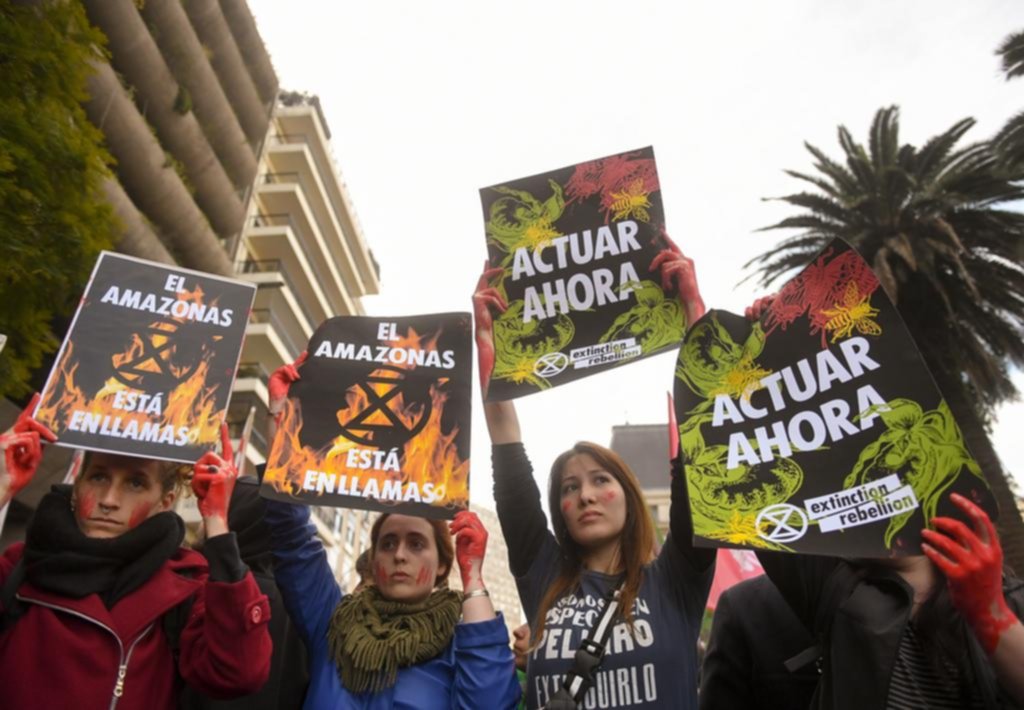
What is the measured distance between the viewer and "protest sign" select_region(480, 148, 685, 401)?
10.5ft

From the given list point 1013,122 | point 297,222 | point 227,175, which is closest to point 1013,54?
point 1013,122

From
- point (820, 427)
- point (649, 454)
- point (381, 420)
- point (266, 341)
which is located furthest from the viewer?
point (649, 454)

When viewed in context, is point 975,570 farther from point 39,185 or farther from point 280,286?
point 280,286

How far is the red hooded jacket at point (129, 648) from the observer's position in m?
2.12

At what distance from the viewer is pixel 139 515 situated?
2.53m

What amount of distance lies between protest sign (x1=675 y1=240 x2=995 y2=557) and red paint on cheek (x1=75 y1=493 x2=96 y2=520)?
1.95m

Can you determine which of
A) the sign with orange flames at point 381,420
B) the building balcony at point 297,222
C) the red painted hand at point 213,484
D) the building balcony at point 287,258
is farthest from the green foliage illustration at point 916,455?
the building balcony at point 287,258

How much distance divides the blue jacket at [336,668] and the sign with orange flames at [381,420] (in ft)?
0.54

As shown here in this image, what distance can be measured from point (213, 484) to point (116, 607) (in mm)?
466

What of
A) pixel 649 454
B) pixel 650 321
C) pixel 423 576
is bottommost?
pixel 423 576

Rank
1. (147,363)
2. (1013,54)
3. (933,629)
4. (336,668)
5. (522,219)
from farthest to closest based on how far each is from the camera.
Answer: (1013,54), (522,219), (147,363), (336,668), (933,629)

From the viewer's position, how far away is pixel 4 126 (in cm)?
557

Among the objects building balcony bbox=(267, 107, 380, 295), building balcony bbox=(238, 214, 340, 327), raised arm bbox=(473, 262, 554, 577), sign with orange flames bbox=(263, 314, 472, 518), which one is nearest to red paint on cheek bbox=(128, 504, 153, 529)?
sign with orange flames bbox=(263, 314, 472, 518)

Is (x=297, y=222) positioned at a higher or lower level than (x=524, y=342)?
higher
